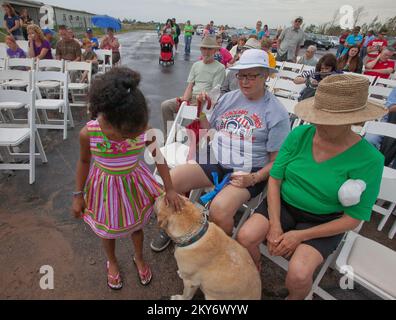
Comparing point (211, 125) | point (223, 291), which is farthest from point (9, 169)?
point (223, 291)

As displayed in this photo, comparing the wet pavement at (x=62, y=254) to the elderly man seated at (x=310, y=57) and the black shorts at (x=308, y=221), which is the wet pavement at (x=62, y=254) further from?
the elderly man seated at (x=310, y=57)

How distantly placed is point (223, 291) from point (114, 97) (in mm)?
1313

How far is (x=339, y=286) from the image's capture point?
2.29 meters

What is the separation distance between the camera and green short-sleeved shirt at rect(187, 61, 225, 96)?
13.5 ft

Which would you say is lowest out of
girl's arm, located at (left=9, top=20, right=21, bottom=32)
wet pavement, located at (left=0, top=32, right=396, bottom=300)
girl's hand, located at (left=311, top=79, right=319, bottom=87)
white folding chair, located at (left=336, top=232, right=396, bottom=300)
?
wet pavement, located at (left=0, top=32, right=396, bottom=300)

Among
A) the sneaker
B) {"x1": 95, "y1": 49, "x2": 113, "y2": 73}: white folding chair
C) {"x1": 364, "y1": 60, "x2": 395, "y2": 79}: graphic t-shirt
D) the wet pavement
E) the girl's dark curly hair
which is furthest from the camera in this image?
{"x1": 95, "y1": 49, "x2": 113, "y2": 73}: white folding chair

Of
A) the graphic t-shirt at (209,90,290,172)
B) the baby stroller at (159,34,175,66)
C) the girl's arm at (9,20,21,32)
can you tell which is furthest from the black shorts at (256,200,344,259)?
the girl's arm at (9,20,21,32)

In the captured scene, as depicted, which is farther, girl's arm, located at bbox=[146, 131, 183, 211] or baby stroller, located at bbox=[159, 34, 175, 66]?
baby stroller, located at bbox=[159, 34, 175, 66]

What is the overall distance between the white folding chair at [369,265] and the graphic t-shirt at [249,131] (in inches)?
36.8

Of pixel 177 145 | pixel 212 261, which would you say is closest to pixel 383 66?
pixel 177 145

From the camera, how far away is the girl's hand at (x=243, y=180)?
2096 mm

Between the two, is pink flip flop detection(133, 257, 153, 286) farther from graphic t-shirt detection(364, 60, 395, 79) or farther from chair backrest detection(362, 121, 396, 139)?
graphic t-shirt detection(364, 60, 395, 79)

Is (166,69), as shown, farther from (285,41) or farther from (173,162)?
(173,162)

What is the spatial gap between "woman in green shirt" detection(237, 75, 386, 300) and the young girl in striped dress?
2.59ft
